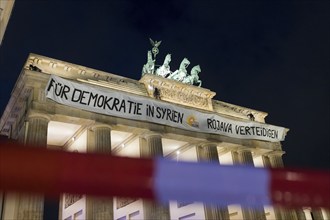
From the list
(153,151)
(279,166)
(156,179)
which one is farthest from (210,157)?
(156,179)

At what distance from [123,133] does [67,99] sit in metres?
6.88

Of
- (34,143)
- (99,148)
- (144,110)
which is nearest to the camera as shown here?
(34,143)

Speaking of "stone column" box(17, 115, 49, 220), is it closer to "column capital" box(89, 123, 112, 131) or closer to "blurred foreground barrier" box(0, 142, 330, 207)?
"column capital" box(89, 123, 112, 131)

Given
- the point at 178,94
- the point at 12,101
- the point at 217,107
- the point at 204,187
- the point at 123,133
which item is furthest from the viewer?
the point at 217,107

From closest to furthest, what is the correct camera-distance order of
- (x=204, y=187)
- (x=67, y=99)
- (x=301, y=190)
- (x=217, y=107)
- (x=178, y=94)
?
(x=204, y=187)
(x=301, y=190)
(x=67, y=99)
(x=178, y=94)
(x=217, y=107)

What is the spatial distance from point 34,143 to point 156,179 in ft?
66.9

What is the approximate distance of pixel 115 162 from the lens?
1.71m

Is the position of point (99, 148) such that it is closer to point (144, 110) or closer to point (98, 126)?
point (98, 126)

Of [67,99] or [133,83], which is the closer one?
[67,99]

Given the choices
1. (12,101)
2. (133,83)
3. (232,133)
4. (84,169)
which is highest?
(133,83)

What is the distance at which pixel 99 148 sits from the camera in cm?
2281

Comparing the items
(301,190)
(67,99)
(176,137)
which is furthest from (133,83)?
(301,190)

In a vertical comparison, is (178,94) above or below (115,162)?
above

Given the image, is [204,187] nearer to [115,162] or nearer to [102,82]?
[115,162]
